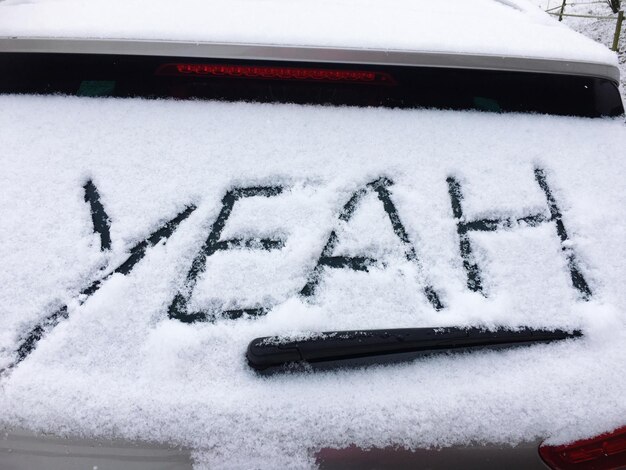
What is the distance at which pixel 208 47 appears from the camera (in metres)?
1.45

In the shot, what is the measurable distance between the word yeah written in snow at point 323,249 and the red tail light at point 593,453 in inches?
13.5

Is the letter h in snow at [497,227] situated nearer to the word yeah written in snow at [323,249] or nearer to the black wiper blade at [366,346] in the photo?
the word yeah written in snow at [323,249]

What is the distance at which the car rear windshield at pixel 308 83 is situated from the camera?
4.86 ft

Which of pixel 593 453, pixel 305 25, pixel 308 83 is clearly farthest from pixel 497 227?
pixel 305 25

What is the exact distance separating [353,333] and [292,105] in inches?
32.3

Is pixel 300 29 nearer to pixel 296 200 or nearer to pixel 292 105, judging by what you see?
pixel 292 105

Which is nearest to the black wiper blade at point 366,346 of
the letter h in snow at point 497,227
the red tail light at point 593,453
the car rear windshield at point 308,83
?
the letter h in snow at point 497,227

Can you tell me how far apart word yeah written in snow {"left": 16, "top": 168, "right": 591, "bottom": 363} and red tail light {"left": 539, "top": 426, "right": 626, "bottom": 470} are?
0.34 m

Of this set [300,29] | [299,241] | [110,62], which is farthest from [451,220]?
[110,62]

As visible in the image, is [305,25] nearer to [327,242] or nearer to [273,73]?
[273,73]

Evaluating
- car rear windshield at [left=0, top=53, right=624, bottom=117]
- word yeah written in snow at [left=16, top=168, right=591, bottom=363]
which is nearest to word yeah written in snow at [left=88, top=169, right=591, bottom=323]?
word yeah written in snow at [left=16, top=168, right=591, bottom=363]

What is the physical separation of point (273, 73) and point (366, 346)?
92cm

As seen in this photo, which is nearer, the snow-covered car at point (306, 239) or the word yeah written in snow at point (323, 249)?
the snow-covered car at point (306, 239)

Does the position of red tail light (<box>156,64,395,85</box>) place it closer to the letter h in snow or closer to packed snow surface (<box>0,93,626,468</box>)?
packed snow surface (<box>0,93,626,468</box>)
